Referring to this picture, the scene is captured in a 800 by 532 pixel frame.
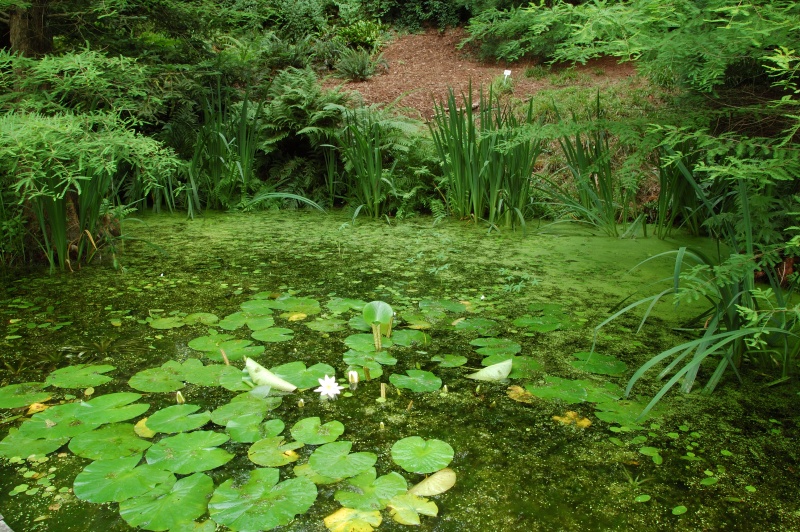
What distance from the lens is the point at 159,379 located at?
143 centimetres

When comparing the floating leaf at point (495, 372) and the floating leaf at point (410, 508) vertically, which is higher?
the floating leaf at point (495, 372)

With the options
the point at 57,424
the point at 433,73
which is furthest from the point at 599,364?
the point at 433,73

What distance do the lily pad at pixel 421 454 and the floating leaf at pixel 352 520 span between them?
147 mm

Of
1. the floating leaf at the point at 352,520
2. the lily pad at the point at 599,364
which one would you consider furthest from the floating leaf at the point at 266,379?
the lily pad at the point at 599,364

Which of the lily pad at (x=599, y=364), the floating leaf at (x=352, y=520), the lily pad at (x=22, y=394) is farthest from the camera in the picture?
the lily pad at (x=599, y=364)

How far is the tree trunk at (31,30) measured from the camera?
2496mm

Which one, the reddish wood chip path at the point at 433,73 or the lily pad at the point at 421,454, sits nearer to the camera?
the lily pad at the point at 421,454

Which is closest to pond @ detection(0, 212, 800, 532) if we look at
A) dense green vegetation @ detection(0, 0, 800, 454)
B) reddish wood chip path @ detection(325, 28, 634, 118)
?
dense green vegetation @ detection(0, 0, 800, 454)

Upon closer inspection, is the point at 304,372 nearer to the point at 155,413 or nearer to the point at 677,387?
the point at 155,413

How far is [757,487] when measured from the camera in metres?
1.03

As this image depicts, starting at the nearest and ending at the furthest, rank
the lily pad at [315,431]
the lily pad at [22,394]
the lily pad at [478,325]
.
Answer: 1. the lily pad at [315,431]
2. the lily pad at [22,394]
3. the lily pad at [478,325]

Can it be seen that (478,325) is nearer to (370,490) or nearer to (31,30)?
(370,490)

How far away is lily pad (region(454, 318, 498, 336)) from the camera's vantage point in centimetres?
182

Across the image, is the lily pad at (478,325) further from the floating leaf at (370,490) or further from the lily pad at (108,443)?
the lily pad at (108,443)
